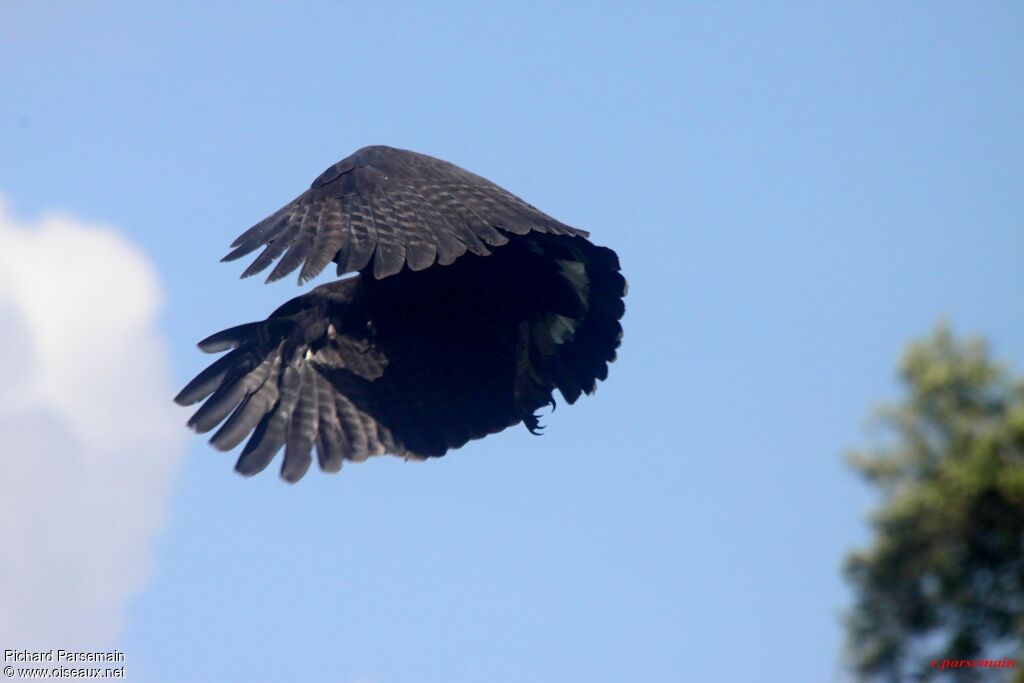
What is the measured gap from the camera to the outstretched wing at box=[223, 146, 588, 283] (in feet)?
33.1

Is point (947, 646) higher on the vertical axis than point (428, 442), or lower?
lower

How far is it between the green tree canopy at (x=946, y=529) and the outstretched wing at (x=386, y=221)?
12.5 feet

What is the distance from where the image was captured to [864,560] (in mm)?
7613

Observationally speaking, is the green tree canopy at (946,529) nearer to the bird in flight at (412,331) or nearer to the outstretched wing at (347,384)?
the bird in flight at (412,331)

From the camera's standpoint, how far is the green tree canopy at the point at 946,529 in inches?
276

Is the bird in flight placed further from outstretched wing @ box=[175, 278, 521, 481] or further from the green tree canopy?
the green tree canopy

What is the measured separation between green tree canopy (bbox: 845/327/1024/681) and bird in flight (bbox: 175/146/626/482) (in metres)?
3.81

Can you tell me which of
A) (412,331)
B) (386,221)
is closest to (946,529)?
(386,221)

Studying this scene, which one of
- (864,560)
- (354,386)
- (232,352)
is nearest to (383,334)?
(354,386)

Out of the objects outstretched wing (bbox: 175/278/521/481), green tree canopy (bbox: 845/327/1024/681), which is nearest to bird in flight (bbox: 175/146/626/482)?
outstretched wing (bbox: 175/278/521/481)

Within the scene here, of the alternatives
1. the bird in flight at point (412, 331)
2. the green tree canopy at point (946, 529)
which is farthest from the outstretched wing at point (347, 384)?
the green tree canopy at point (946, 529)

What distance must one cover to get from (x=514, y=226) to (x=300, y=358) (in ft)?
7.56

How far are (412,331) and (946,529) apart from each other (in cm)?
576

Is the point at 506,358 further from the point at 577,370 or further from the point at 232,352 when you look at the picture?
the point at 232,352
